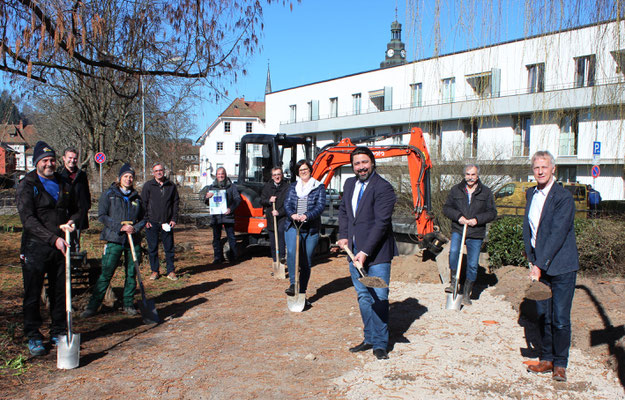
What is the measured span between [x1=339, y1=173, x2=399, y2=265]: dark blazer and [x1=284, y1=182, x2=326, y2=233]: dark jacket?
6.45 feet

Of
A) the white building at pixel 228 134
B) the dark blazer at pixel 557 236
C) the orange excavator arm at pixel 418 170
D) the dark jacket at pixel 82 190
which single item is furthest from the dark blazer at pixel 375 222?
the white building at pixel 228 134

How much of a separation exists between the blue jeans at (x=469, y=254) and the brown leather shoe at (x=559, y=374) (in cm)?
269

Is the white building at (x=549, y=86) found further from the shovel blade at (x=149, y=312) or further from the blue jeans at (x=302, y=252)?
the shovel blade at (x=149, y=312)

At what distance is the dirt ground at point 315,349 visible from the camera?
4352mm

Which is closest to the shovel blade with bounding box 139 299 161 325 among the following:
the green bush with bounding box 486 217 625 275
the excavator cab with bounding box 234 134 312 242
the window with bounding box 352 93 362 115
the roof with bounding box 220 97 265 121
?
the green bush with bounding box 486 217 625 275

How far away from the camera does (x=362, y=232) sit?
5.06 m

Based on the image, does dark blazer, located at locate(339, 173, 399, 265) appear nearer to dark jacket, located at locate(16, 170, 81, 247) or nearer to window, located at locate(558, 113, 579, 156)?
window, located at locate(558, 113, 579, 156)

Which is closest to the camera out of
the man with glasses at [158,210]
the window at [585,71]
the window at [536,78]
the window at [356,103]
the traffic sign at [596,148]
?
the window at [536,78]

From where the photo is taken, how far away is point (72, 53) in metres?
5.86

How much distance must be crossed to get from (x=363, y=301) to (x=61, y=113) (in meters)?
22.1

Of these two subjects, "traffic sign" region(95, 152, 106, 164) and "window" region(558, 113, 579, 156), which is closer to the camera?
"window" region(558, 113, 579, 156)

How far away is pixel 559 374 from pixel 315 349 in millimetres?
2264

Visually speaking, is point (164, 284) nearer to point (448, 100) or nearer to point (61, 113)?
point (448, 100)

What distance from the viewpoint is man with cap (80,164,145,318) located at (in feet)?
21.2
